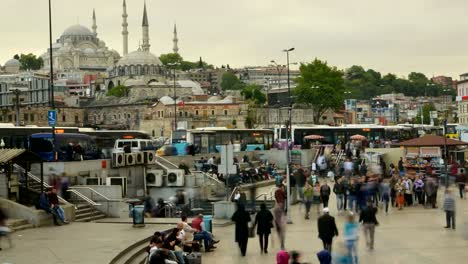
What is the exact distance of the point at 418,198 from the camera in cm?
2427

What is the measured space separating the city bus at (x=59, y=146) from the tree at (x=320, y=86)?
6353 centimetres

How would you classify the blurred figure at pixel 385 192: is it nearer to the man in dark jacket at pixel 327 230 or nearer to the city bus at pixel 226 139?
the man in dark jacket at pixel 327 230

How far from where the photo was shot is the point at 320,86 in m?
95.9

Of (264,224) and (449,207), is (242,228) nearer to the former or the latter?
(264,224)

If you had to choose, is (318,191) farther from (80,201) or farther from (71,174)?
(71,174)

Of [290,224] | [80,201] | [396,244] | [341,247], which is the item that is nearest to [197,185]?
[80,201]

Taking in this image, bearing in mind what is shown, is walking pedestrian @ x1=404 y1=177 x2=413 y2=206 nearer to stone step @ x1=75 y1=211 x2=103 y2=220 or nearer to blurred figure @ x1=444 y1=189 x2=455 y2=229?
Result: blurred figure @ x1=444 y1=189 x2=455 y2=229

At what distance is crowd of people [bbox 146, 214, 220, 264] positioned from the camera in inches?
498

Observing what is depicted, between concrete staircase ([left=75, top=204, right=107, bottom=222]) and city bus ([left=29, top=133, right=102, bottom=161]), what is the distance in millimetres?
5838

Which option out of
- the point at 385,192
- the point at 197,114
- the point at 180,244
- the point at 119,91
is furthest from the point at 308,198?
the point at 119,91

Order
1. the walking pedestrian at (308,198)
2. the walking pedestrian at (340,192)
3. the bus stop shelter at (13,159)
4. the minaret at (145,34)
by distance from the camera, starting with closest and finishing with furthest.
→ the bus stop shelter at (13,159)
the walking pedestrian at (308,198)
the walking pedestrian at (340,192)
the minaret at (145,34)

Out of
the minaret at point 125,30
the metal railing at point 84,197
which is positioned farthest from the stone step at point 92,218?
the minaret at point 125,30

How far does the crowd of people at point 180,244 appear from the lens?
1264 centimetres

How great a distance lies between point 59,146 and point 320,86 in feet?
218
